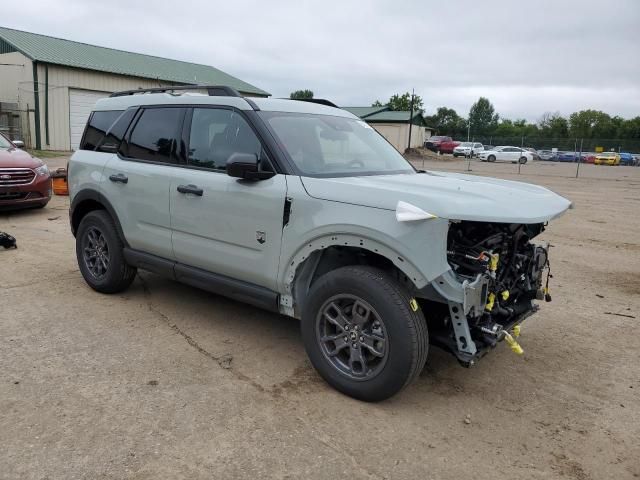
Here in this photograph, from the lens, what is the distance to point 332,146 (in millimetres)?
4375

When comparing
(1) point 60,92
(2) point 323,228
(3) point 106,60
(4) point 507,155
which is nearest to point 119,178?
(2) point 323,228

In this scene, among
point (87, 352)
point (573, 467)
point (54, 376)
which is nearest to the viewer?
point (573, 467)

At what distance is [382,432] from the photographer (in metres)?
3.19

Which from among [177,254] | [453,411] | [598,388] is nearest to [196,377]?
[177,254]

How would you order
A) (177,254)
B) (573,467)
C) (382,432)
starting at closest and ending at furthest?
(573,467), (382,432), (177,254)

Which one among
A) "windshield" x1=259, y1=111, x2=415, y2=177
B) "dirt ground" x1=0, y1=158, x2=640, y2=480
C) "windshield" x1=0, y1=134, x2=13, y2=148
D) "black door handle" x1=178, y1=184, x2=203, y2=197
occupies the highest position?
"windshield" x1=259, y1=111, x2=415, y2=177

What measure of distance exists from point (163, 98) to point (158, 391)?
2679 millimetres

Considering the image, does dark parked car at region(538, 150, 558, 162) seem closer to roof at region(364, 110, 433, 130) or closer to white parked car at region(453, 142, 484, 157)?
white parked car at region(453, 142, 484, 157)

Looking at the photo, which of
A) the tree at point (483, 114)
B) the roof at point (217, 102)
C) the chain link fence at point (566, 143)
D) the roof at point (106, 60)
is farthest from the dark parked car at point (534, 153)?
the tree at point (483, 114)

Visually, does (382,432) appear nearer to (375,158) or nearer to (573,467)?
(573,467)

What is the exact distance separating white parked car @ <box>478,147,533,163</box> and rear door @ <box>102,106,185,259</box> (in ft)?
153

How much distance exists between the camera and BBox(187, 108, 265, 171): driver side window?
164 inches

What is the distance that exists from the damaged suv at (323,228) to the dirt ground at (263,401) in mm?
352

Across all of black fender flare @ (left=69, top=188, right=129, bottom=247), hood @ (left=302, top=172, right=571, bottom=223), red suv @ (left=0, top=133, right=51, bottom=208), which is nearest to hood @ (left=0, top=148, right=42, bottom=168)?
red suv @ (left=0, top=133, right=51, bottom=208)
